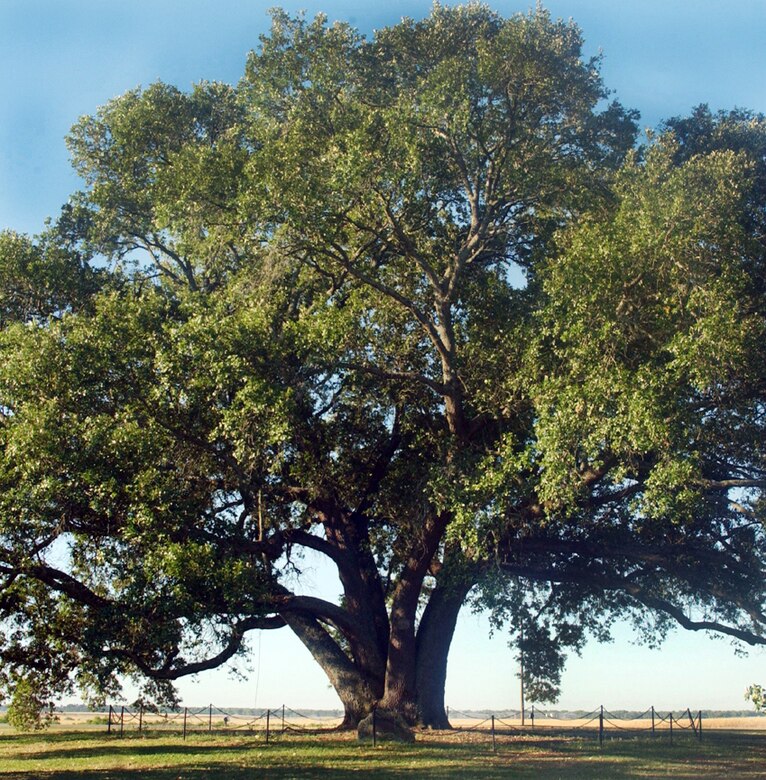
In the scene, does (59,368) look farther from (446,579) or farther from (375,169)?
(446,579)

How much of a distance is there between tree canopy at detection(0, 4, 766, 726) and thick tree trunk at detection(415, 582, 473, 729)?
0.11 metres

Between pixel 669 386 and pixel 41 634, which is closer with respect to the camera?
pixel 669 386

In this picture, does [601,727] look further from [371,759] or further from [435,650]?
[371,759]

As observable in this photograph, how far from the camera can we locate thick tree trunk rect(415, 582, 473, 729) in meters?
23.1

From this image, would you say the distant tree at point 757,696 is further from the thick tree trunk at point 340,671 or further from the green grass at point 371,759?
the thick tree trunk at point 340,671

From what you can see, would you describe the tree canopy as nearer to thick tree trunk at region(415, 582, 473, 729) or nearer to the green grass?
thick tree trunk at region(415, 582, 473, 729)

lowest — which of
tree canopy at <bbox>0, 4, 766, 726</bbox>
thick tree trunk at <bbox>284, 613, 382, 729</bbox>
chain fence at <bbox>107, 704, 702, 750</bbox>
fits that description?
chain fence at <bbox>107, 704, 702, 750</bbox>

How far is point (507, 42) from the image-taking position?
62.0 feet

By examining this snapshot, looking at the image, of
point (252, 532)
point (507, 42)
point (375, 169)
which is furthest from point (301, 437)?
point (507, 42)

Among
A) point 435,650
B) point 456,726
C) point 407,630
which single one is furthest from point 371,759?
point 456,726

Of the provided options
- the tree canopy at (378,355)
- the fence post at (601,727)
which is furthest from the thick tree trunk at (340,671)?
the fence post at (601,727)

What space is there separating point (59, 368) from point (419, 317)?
7.81 meters

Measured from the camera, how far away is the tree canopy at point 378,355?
56.9 feet

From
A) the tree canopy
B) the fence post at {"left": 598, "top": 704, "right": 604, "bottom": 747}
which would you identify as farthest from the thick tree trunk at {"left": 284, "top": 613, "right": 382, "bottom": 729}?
the fence post at {"left": 598, "top": 704, "right": 604, "bottom": 747}
